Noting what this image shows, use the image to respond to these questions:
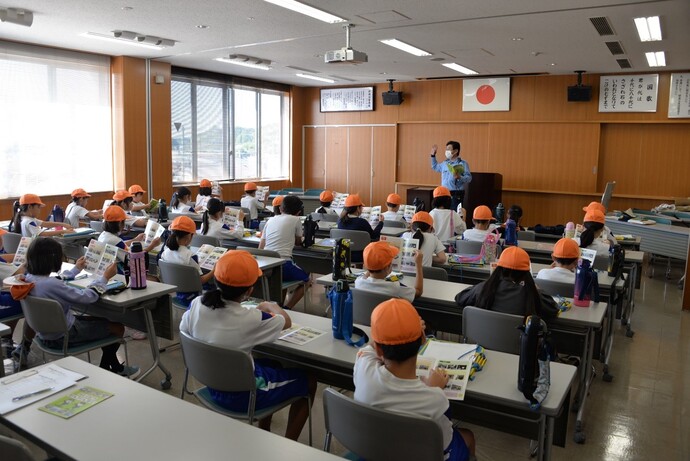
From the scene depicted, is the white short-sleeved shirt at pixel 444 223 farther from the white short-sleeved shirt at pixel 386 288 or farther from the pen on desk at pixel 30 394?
the pen on desk at pixel 30 394

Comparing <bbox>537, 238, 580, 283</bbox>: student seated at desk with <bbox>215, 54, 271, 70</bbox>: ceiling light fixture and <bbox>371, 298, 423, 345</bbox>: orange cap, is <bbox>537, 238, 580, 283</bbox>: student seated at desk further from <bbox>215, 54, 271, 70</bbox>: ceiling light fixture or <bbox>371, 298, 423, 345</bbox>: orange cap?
<bbox>215, 54, 271, 70</bbox>: ceiling light fixture

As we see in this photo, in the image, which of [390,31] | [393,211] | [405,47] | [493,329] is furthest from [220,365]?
[405,47]

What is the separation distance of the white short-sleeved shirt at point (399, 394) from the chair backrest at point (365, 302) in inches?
56.1

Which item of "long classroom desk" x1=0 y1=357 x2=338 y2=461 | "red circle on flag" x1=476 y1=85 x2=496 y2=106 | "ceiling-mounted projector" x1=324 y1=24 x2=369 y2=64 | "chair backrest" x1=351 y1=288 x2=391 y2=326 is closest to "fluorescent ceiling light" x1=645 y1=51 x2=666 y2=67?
"red circle on flag" x1=476 y1=85 x2=496 y2=106

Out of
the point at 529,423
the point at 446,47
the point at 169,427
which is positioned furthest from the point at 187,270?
the point at 446,47

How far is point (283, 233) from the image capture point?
547cm

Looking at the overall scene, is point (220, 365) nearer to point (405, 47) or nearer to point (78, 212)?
point (78, 212)

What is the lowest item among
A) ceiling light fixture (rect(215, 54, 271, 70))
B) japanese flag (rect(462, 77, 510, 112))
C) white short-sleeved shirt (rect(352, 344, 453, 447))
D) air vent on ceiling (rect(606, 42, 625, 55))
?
white short-sleeved shirt (rect(352, 344, 453, 447))

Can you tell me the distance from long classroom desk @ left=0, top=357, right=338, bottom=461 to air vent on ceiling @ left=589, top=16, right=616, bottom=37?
19.9ft

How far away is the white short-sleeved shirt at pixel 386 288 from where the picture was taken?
3564mm

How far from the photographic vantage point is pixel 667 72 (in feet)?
32.1

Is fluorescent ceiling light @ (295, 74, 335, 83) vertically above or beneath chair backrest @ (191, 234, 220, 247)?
above

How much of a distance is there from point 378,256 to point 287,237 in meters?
2.17

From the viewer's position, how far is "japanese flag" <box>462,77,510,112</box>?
11.2 meters
